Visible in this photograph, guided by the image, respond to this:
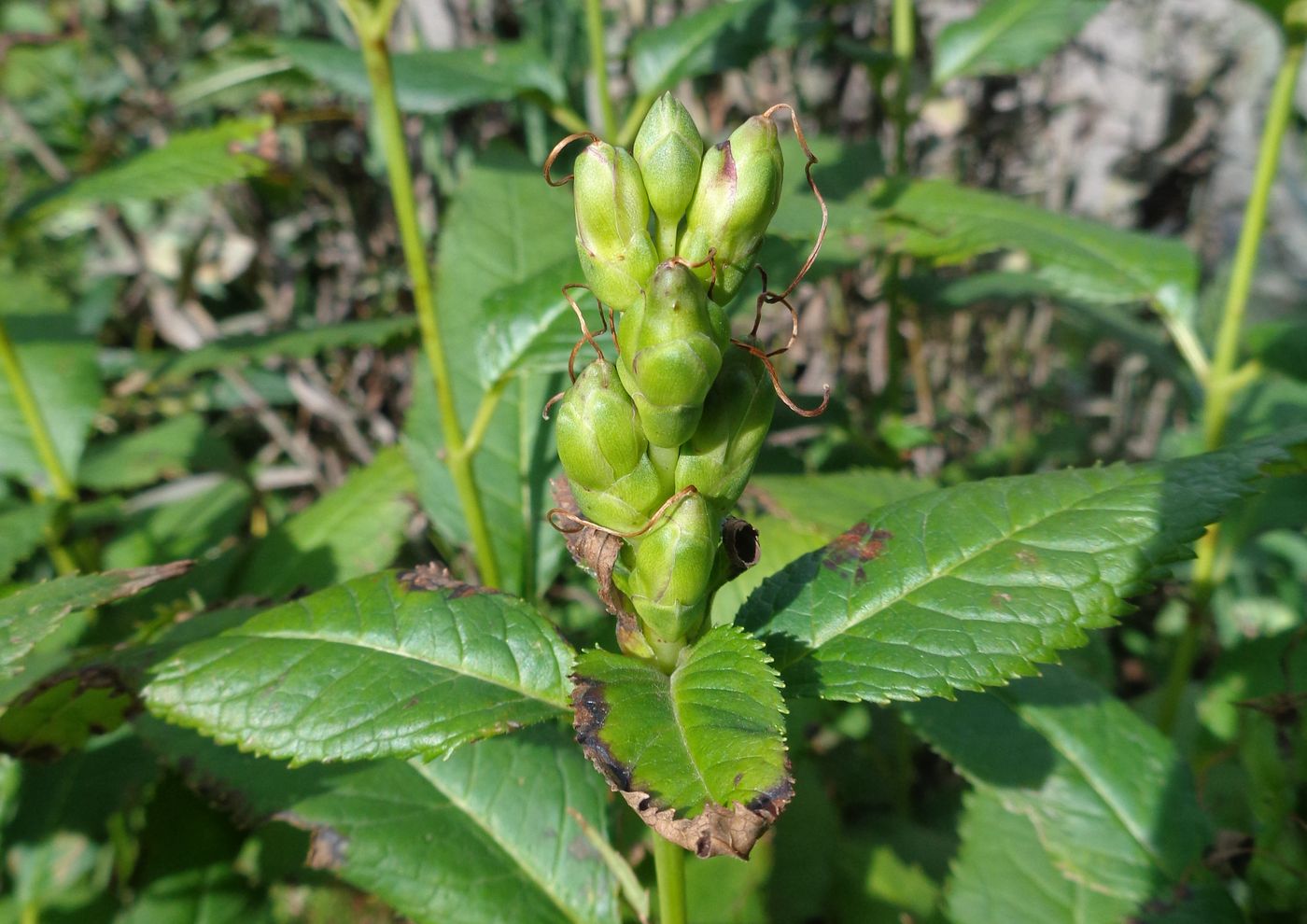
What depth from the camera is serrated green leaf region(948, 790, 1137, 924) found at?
1.38 m

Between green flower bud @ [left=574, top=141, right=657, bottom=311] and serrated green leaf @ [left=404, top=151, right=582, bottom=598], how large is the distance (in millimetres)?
918

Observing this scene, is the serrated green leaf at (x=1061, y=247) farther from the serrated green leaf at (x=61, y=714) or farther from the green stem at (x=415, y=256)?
the serrated green leaf at (x=61, y=714)

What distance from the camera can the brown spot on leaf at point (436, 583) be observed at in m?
1.04

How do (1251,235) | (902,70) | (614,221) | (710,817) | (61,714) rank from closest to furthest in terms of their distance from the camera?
(710,817), (614,221), (61,714), (1251,235), (902,70)

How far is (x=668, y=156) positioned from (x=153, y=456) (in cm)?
212

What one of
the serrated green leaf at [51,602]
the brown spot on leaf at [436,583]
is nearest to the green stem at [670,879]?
the brown spot on leaf at [436,583]

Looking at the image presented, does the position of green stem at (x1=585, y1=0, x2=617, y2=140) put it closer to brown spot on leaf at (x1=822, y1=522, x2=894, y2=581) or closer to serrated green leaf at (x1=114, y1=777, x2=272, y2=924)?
brown spot on leaf at (x1=822, y1=522, x2=894, y2=581)

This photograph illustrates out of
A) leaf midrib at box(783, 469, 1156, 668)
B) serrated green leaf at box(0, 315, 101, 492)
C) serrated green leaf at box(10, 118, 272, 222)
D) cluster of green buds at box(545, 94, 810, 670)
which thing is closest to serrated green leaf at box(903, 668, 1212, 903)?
leaf midrib at box(783, 469, 1156, 668)

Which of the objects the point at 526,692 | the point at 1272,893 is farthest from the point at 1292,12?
the point at 526,692

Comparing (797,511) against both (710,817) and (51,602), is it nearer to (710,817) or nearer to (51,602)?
(710,817)

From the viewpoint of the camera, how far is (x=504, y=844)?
4.59ft

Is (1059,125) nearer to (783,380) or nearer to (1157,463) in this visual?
(783,380)

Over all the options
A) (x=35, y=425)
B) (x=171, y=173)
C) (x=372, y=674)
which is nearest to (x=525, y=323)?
(x=372, y=674)

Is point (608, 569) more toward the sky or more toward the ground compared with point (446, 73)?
more toward the ground
